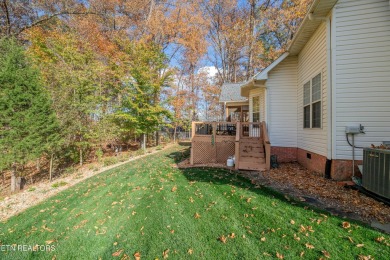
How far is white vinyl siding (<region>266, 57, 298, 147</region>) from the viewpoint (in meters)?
7.65

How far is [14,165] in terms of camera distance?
27.4 feet

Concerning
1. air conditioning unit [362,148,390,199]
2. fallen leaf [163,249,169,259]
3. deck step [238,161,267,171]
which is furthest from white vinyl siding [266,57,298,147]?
fallen leaf [163,249,169,259]

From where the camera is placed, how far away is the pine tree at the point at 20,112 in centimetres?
762

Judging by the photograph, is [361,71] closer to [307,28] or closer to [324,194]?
[307,28]

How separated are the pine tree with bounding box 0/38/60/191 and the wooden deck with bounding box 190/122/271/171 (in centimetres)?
698

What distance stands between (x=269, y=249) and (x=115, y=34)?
19221 mm

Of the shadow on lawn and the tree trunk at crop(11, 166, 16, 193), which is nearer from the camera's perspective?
the shadow on lawn

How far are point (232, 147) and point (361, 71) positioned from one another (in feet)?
15.5

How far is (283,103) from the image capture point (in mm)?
7746

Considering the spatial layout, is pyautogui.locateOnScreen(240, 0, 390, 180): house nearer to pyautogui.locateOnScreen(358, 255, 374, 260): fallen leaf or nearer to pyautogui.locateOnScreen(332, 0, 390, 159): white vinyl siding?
pyautogui.locateOnScreen(332, 0, 390, 159): white vinyl siding

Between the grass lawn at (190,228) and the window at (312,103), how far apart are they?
3.10 metres

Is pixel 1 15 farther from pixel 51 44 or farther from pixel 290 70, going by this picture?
pixel 290 70

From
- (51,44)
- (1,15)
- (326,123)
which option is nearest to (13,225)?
(326,123)

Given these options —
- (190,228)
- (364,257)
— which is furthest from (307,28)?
(190,228)
